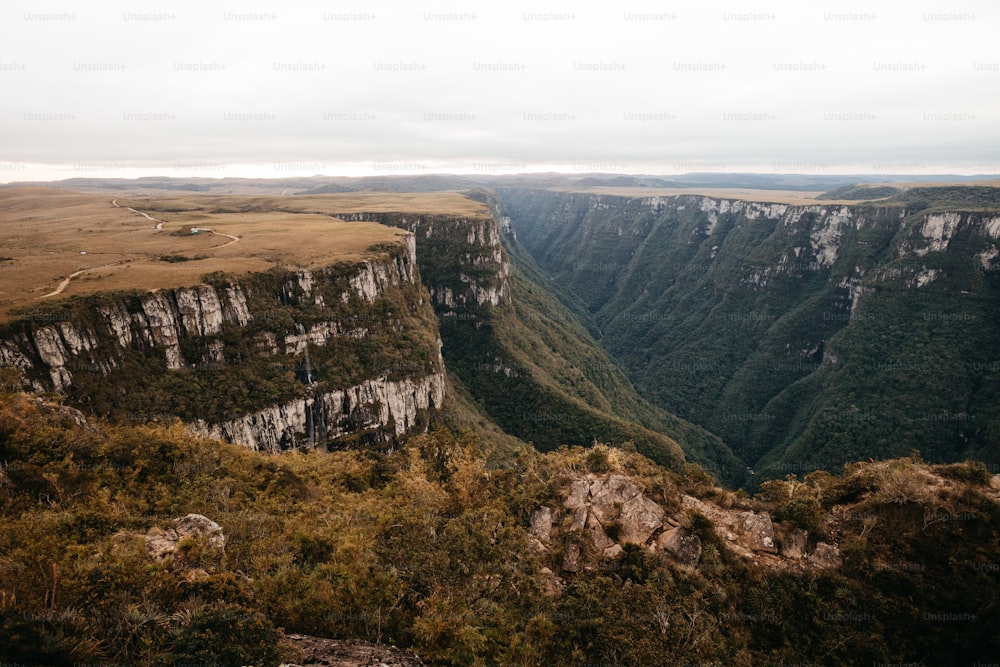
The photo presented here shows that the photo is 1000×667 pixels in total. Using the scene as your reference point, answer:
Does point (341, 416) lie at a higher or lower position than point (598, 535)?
lower

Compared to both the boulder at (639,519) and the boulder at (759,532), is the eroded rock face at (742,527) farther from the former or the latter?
the boulder at (639,519)

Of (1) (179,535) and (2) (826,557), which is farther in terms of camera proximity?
(2) (826,557)

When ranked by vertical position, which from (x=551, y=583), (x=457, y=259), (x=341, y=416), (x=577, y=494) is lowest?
(x=341, y=416)

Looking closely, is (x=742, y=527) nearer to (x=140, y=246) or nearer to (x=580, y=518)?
(x=580, y=518)

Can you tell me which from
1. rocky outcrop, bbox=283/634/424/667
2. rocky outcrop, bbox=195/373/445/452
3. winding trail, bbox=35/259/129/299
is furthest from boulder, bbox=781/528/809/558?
winding trail, bbox=35/259/129/299

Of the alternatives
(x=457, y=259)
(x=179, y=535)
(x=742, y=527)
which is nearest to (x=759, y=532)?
(x=742, y=527)

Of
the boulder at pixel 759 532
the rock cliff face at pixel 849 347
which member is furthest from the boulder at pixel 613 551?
the rock cliff face at pixel 849 347

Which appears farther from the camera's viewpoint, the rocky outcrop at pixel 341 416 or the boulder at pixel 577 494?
the rocky outcrop at pixel 341 416
